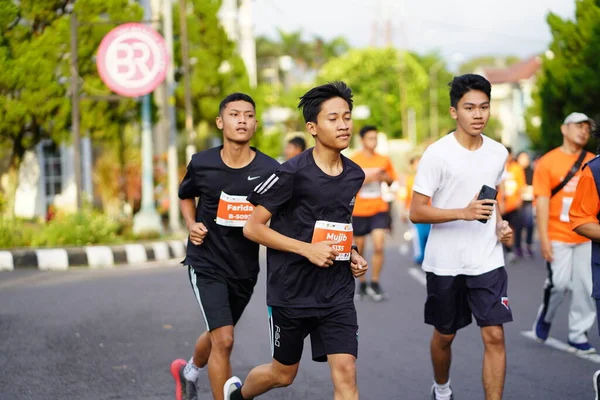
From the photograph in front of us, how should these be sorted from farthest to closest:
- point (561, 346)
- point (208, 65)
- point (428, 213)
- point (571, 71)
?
point (208, 65), point (571, 71), point (561, 346), point (428, 213)

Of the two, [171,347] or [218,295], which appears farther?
[171,347]

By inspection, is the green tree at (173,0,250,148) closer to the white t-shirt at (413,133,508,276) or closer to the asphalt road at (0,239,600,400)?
the asphalt road at (0,239,600,400)

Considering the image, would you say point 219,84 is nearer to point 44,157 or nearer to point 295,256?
point 44,157

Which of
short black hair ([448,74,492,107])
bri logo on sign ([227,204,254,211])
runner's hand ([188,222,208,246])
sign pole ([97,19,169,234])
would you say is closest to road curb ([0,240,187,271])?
sign pole ([97,19,169,234])

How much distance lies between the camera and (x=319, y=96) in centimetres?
481

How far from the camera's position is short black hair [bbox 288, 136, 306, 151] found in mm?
10969

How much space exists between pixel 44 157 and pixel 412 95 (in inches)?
1968

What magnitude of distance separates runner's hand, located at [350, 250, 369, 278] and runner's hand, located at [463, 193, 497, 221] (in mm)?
783

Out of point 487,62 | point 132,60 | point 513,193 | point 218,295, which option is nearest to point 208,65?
point 132,60

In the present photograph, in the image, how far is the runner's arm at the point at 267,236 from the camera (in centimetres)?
471

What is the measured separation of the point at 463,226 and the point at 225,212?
1.39 m

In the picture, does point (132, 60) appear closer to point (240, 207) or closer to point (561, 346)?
point (561, 346)

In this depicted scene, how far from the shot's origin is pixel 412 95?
6981 cm

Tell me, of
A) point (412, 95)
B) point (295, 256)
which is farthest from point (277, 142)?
point (412, 95)
